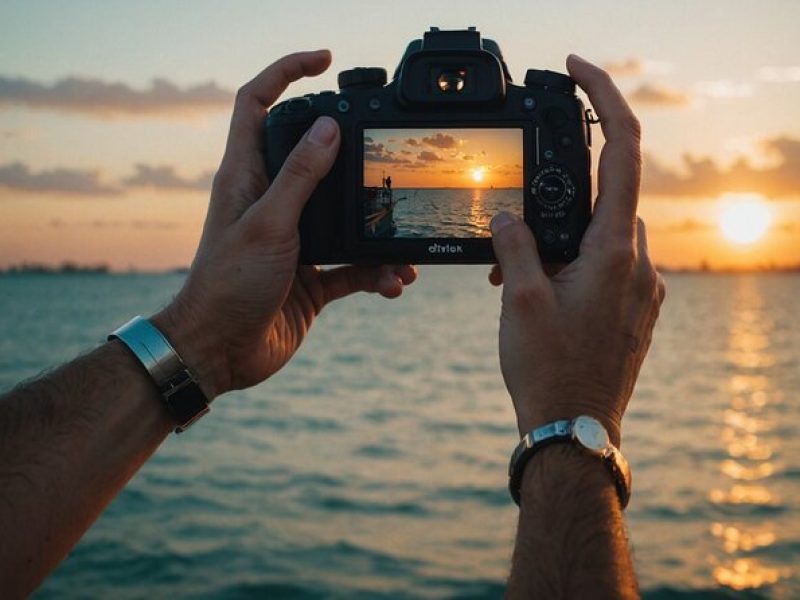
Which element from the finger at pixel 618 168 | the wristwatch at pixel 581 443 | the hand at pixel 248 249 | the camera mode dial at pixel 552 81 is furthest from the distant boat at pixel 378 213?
the wristwatch at pixel 581 443

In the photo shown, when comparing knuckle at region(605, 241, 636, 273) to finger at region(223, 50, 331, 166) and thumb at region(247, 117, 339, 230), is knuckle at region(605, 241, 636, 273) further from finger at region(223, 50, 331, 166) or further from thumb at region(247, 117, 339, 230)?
finger at region(223, 50, 331, 166)

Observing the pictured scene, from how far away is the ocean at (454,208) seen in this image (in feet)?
7.18

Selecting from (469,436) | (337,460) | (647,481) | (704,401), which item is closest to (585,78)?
(647,481)

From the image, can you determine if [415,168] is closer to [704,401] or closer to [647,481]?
[647,481]

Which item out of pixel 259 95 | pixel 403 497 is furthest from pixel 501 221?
pixel 403 497

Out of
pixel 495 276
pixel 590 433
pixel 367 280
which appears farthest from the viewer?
pixel 367 280

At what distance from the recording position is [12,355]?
29.8m

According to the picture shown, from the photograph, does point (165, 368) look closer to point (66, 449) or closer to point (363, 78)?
point (66, 449)

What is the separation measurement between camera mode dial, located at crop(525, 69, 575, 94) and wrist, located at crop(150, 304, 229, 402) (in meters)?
0.89

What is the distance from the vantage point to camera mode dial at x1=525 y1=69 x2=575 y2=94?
2.22 meters

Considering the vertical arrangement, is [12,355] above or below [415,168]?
above

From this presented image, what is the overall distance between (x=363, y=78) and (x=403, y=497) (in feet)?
26.6

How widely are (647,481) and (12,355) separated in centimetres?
2369

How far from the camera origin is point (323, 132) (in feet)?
6.98
